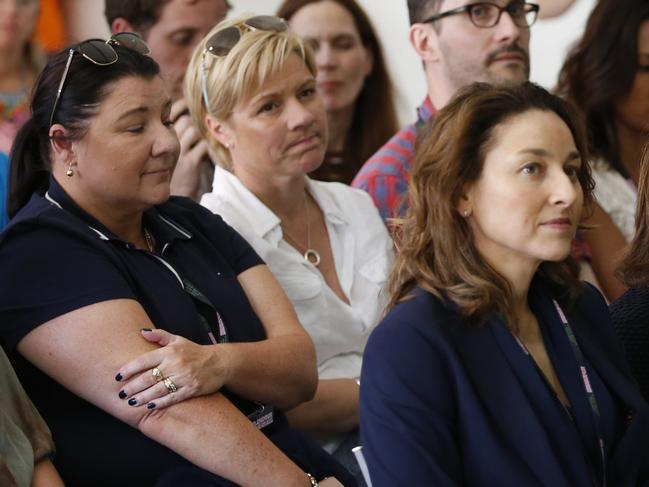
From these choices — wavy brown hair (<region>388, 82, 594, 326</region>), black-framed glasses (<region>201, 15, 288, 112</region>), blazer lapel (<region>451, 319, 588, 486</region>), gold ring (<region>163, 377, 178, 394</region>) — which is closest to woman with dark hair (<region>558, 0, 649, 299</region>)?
black-framed glasses (<region>201, 15, 288, 112</region>)

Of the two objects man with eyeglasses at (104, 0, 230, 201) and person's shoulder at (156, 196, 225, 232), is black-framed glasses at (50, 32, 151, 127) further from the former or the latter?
man with eyeglasses at (104, 0, 230, 201)

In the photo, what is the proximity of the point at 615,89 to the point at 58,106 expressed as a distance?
182 centimetres

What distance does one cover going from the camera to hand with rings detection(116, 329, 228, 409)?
6.59ft

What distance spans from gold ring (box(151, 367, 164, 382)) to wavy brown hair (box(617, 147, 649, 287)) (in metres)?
1.01

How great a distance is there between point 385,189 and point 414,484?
1.33 m

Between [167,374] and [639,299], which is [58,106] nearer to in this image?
[167,374]

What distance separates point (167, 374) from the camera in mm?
2033

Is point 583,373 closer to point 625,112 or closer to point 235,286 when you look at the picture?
point 235,286

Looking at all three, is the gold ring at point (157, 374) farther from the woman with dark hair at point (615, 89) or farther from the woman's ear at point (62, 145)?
the woman with dark hair at point (615, 89)

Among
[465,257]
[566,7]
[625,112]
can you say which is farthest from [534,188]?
[566,7]

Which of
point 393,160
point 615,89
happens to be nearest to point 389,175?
point 393,160

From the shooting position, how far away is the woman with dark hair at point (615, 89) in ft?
11.3

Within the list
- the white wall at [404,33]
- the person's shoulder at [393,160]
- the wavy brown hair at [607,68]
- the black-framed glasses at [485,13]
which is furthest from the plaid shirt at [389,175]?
the white wall at [404,33]

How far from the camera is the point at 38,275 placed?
2062 mm
